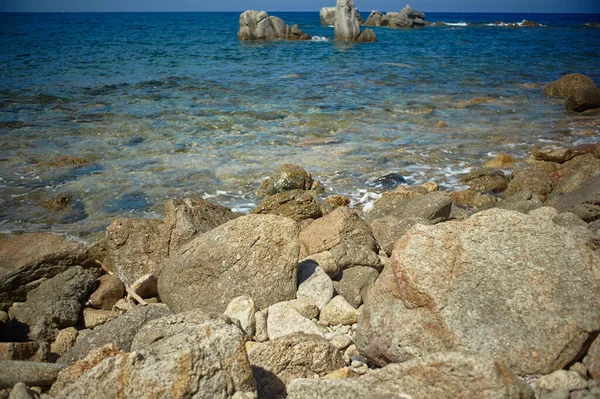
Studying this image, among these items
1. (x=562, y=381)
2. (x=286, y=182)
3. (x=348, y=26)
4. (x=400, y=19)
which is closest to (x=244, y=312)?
(x=562, y=381)

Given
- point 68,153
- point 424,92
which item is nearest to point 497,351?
point 68,153

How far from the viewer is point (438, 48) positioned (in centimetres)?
4019

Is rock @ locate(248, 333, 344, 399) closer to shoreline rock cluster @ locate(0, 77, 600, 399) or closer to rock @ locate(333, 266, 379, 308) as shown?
shoreline rock cluster @ locate(0, 77, 600, 399)

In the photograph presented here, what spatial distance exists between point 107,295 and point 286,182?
4.74 metres

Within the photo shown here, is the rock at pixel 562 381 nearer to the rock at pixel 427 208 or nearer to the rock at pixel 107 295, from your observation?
the rock at pixel 427 208

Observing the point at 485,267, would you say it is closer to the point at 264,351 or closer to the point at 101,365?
the point at 264,351

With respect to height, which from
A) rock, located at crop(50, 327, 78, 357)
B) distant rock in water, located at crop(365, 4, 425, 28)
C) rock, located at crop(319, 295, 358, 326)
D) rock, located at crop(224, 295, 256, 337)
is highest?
distant rock in water, located at crop(365, 4, 425, 28)

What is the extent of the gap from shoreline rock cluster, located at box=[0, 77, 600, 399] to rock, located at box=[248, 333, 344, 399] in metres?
0.01

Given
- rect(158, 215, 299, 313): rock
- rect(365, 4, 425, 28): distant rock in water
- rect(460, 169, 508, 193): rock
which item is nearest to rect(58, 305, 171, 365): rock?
rect(158, 215, 299, 313): rock

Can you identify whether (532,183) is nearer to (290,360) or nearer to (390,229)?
(390,229)

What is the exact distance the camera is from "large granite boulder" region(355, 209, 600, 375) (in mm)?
3586

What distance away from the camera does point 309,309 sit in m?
4.96

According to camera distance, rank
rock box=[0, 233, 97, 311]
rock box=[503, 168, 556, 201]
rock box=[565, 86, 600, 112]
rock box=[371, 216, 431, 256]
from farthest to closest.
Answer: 1. rock box=[565, 86, 600, 112]
2. rock box=[503, 168, 556, 201]
3. rock box=[371, 216, 431, 256]
4. rock box=[0, 233, 97, 311]

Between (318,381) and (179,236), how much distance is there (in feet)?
12.3
